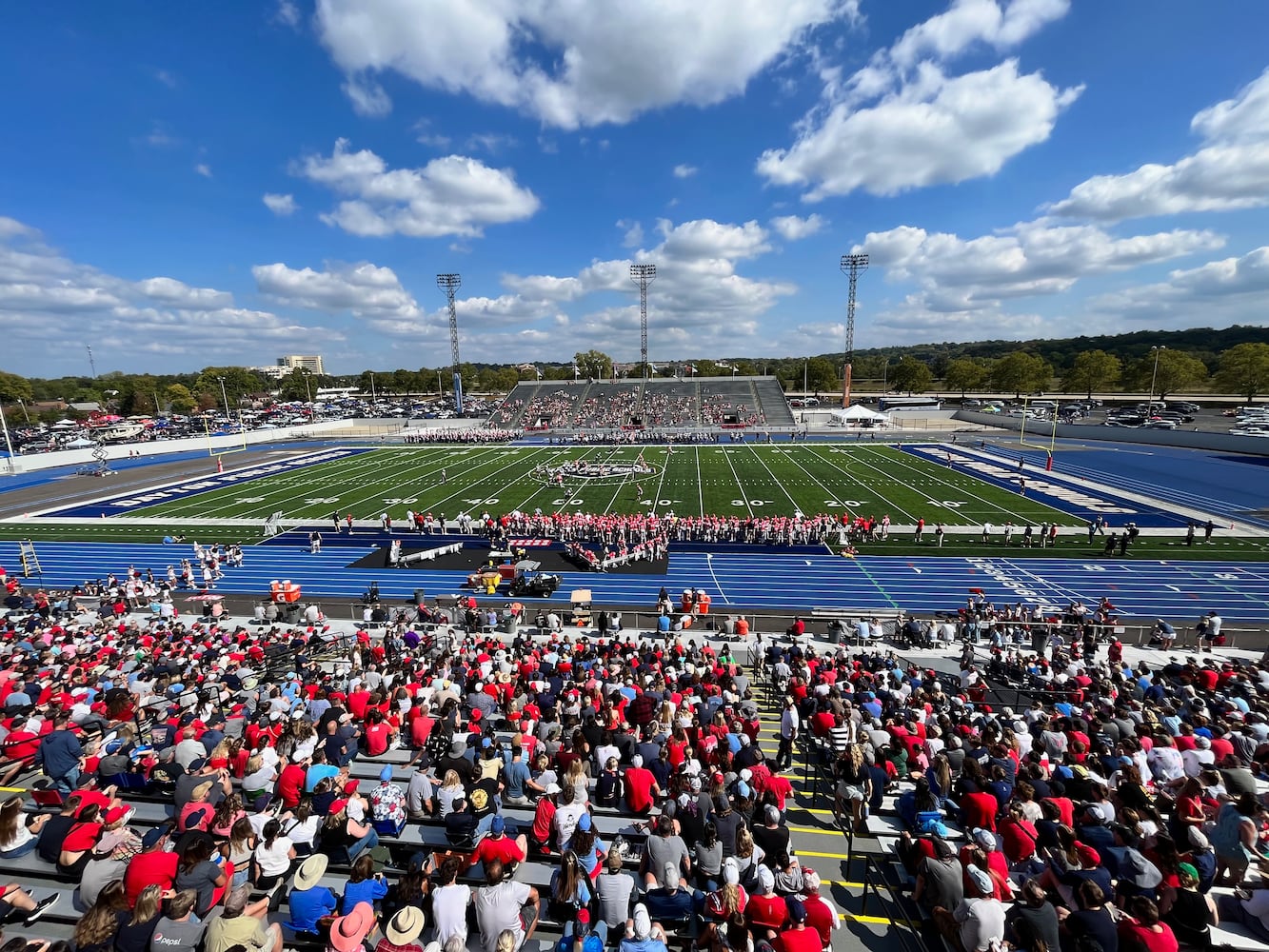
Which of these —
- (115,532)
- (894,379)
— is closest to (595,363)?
(894,379)

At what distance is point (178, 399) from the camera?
11594cm

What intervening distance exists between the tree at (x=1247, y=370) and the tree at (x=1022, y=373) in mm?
23272

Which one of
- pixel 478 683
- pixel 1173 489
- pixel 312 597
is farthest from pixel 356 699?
pixel 1173 489

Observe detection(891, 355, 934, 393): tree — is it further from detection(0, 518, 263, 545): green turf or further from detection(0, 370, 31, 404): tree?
detection(0, 370, 31, 404): tree

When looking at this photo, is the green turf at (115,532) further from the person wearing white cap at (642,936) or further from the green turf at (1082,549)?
the green turf at (1082,549)

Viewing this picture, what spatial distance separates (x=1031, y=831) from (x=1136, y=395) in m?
135

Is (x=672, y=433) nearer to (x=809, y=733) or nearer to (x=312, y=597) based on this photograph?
(x=312, y=597)

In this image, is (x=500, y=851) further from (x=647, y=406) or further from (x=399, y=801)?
(x=647, y=406)

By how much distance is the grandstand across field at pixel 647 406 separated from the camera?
7656 cm

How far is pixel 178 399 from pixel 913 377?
16496cm

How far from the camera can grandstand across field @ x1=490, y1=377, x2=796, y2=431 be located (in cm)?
7656

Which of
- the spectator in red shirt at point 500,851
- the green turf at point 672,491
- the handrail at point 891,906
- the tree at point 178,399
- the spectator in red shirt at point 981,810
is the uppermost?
the tree at point 178,399

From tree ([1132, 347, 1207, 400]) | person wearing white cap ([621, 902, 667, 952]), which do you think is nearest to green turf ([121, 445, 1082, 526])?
person wearing white cap ([621, 902, 667, 952])

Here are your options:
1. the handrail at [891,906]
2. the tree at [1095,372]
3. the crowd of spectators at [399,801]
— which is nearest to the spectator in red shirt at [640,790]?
the crowd of spectators at [399,801]
